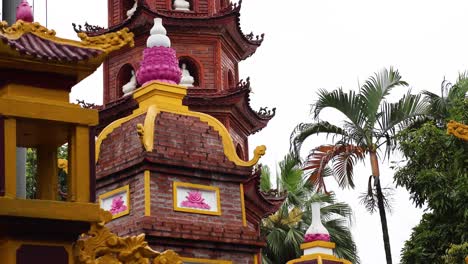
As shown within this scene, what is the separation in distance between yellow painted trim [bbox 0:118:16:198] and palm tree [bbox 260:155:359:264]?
78.0 ft

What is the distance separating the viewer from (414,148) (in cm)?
2300

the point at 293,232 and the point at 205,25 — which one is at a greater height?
the point at 205,25

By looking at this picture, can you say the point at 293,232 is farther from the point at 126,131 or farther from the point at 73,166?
the point at 73,166

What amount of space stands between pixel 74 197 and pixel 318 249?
9.63 meters

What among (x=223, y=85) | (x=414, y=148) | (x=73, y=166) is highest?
(x=223, y=85)

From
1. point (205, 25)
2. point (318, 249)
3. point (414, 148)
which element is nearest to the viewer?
point (318, 249)

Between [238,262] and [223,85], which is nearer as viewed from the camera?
[238,262]

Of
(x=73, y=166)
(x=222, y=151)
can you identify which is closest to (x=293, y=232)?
(x=222, y=151)

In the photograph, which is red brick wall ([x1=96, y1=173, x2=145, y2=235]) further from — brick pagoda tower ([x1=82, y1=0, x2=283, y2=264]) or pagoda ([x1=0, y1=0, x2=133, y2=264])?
pagoda ([x1=0, y1=0, x2=133, y2=264])

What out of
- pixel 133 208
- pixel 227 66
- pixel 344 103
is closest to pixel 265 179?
pixel 227 66

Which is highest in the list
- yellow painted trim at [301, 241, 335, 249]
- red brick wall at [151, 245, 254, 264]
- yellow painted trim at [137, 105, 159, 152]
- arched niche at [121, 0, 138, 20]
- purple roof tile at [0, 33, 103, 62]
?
arched niche at [121, 0, 138, 20]

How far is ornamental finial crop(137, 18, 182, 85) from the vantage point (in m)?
17.9

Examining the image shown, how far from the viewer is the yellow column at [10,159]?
12234 mm

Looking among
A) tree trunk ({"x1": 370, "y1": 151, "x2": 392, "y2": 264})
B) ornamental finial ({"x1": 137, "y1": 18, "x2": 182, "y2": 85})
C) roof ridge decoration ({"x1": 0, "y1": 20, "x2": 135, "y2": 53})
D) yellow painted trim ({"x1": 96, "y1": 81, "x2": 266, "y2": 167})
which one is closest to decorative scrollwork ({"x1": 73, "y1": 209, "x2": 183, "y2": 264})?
roof ridge decoration ({"x1": 0, "y1": 20, "x2": 135, "y2": 53})
